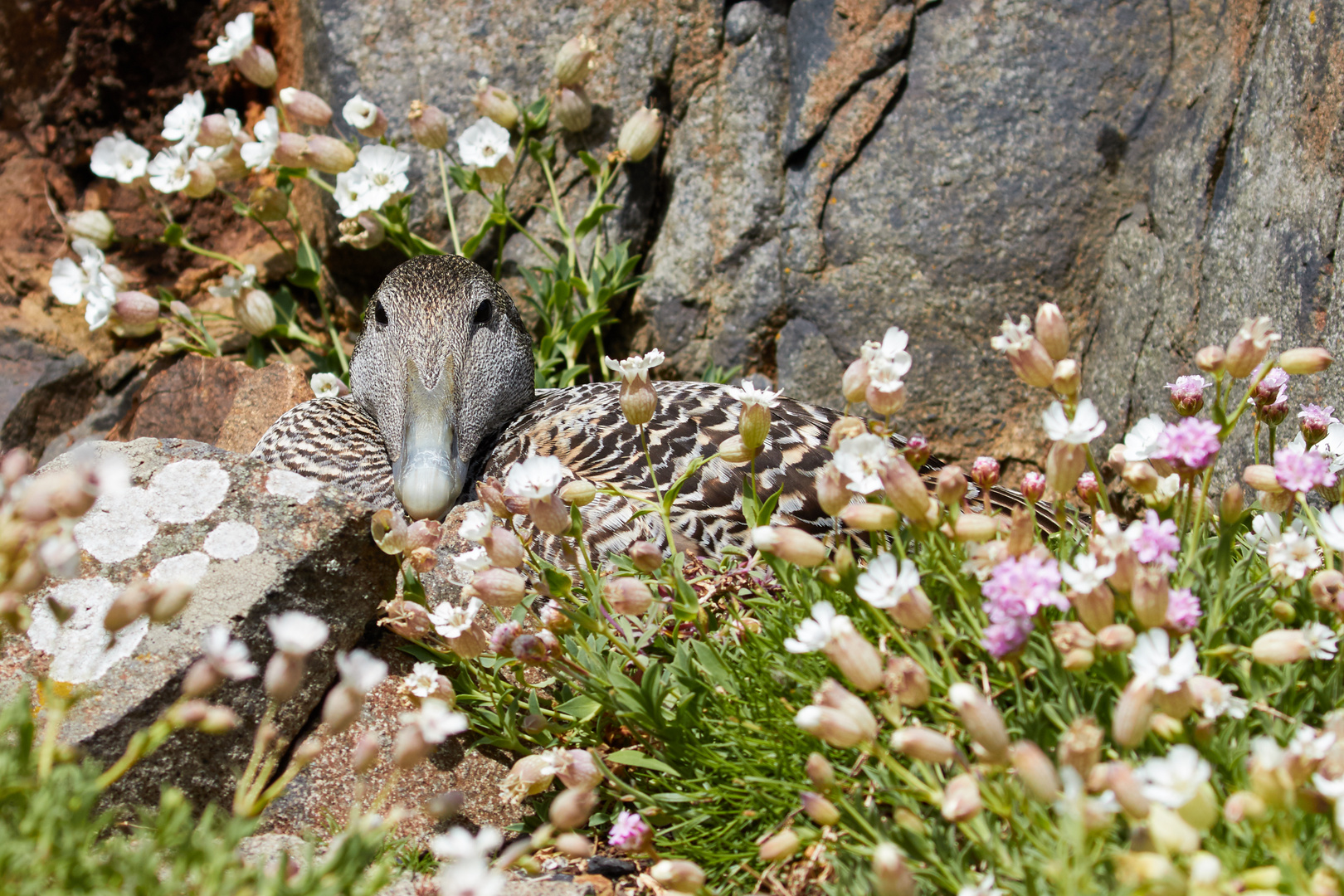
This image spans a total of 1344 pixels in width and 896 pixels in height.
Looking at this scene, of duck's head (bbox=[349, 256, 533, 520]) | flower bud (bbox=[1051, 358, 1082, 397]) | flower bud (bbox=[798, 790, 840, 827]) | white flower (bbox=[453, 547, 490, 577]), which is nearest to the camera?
flower bud (bbox=[798, 790, 840, 827])

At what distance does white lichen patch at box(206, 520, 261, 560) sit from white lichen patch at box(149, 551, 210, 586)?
0.09ft

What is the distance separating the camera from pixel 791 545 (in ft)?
5.89

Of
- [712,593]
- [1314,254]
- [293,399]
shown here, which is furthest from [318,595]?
[1314,254]

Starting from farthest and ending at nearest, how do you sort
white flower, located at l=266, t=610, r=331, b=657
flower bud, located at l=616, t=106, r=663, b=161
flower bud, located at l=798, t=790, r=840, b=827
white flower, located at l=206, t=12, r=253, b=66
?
flower bud, located at l=616, t=106, r=663, b=161 → white flower, located at l=206, t=12, r=253, b=66 → flower bud, located at l=798, t=790, r=840, b=827 → white flower, located at l=266, t=610, r=331, b=657

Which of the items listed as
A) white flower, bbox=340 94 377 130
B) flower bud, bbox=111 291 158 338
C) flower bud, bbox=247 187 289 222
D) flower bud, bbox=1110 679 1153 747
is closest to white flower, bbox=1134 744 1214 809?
flower bud, bbox=1110 679 1153 747

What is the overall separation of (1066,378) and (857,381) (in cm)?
40

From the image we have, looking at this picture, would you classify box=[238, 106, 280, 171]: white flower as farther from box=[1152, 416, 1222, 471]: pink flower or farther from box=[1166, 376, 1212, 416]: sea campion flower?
box=[1152, 416, 1222, 471]: pink flower

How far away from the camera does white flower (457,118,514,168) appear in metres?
4.18

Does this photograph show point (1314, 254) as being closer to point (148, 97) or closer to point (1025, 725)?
point (1025, 725)

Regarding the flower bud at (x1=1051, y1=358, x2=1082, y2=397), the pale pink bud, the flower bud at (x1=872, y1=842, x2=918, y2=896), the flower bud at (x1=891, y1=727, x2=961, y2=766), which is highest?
the pale pink bud

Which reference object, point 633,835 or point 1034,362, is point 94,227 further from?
point 1034,362

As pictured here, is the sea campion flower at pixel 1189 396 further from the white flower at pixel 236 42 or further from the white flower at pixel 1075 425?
the white flower at pixel 236 42

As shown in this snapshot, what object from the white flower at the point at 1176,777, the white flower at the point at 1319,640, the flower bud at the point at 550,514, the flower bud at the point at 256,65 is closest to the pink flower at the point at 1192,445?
the white flower at the point at 1319,640

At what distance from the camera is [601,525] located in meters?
2.87
